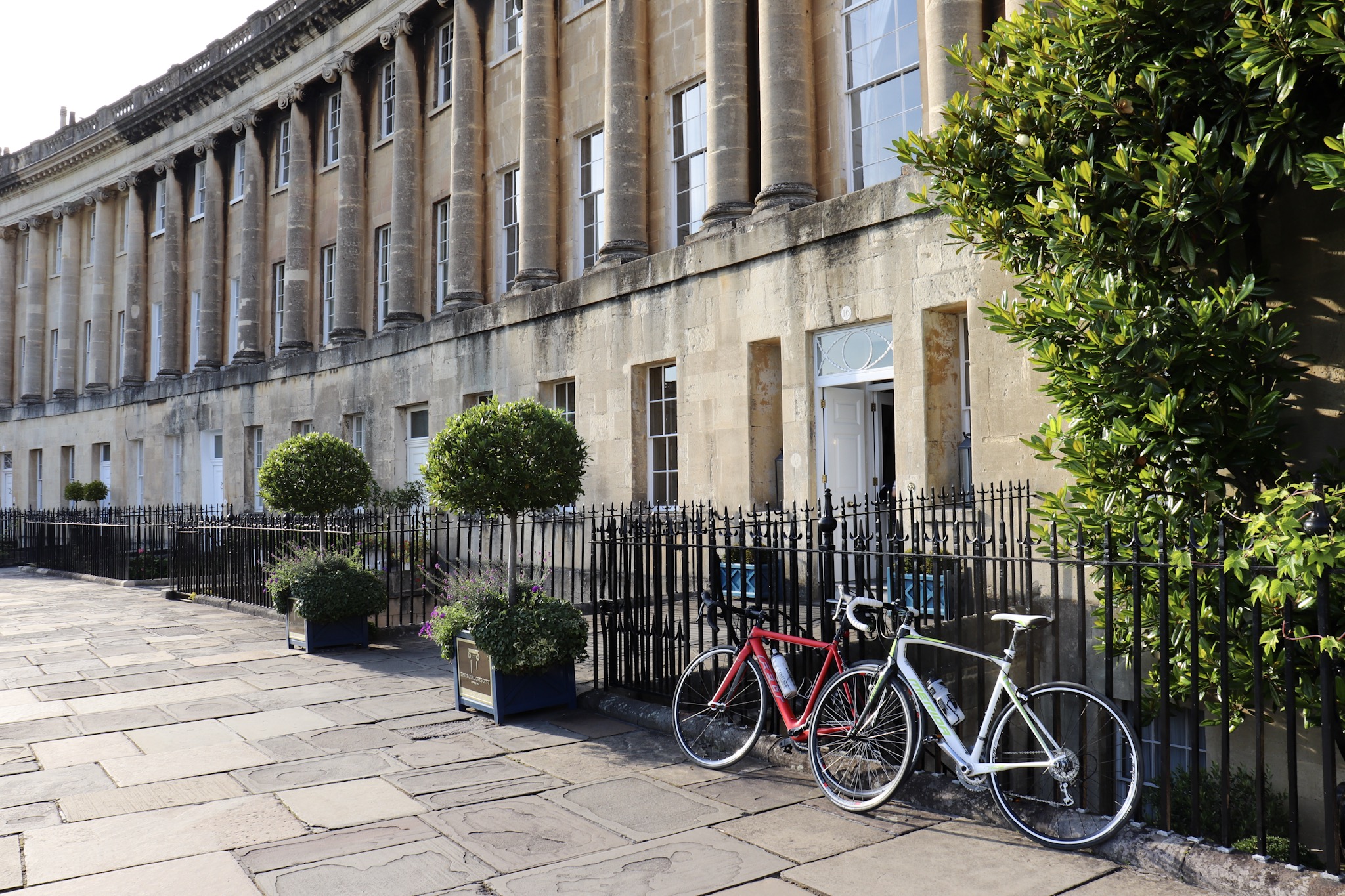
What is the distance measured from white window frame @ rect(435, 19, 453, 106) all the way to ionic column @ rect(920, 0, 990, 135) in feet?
39.3

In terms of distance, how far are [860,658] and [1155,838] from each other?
181cm

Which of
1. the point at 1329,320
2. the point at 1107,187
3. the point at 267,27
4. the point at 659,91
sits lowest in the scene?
the point at 1329,320

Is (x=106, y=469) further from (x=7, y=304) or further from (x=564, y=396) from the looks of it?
(x=564, y=396)

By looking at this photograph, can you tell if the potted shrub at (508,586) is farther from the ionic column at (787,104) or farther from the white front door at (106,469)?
the white front door at (106,469)

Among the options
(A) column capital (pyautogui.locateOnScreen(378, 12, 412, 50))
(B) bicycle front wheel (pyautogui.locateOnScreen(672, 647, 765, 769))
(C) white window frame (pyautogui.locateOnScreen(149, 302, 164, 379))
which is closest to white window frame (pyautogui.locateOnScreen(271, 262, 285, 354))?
(A) column capital (pyautogui.locateOnScreen(378, 12, 412, 50))

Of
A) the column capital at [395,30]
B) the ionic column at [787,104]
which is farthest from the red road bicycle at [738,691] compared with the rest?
the column capital at [395,30]

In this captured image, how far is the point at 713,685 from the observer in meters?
6.24

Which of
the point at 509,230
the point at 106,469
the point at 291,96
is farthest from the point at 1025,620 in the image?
the point at 106,469

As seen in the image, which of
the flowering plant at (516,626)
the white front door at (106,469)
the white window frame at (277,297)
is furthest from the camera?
the white front door at (106,469)

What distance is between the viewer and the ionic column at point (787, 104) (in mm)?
12078

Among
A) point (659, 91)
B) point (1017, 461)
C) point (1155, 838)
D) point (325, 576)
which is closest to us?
point (1155, 838)

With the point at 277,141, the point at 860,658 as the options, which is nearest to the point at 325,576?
the point at 860,658

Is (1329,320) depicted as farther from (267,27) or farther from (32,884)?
(267,27)

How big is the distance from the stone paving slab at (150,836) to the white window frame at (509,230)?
13690 mm
